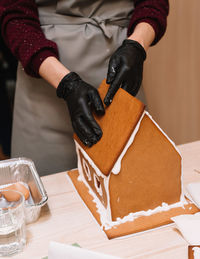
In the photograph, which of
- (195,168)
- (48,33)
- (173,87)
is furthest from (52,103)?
(173,87)

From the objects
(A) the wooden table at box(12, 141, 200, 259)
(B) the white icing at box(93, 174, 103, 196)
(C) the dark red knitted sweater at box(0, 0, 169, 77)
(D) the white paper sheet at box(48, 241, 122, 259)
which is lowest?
(A) the wooden table at box(12, 141, 200, 259)

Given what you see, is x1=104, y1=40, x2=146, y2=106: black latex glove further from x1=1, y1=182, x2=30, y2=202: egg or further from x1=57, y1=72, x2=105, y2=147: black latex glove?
x1=1, y1=182, x2=30, y2=202: egg

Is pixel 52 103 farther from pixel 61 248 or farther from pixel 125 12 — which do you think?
pixel 61 248

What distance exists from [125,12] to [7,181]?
73cm

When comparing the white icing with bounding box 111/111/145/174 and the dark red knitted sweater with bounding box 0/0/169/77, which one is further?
Result: the dark red knitted sweater with bounding box 0/0/169/77

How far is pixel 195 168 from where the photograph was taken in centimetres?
98

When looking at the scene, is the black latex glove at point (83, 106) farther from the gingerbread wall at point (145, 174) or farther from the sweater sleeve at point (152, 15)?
the sweater sleeve at point (152, 15)

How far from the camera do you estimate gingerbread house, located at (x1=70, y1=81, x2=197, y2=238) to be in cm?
76

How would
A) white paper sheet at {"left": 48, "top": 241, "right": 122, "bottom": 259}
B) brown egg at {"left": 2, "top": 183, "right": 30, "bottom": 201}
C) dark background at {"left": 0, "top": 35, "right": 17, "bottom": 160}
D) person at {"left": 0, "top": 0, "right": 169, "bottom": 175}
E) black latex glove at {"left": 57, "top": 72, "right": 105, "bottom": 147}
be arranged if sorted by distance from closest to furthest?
1. white paper sheet at {"left": 48, "top": 241, "right": 122, "bottom": 259}
2. brown egg at {"left": 2, "top": 183, "right": 30, "bottom": 201}
3. black latex glove at {"left": 57, "top": 72, "right": 105, "bottom": 147}
4. person at {"left": 0, "top": 0, "right": 169, "bottom": 175}
5. dark background at {"left": 0, "top": 35, "right": 17, "bottom": 160}

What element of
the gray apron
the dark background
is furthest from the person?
the dark background

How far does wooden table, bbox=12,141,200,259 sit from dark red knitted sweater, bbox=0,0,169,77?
44 cm

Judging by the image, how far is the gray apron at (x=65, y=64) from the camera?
114 cm

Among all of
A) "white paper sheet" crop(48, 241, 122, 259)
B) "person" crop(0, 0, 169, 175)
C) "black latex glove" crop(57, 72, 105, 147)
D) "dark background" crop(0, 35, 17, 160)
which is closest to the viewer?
"white paper sheet" crop(48, 241, 122, 259)

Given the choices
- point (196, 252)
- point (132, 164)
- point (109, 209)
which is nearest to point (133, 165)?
point (132, 164)
